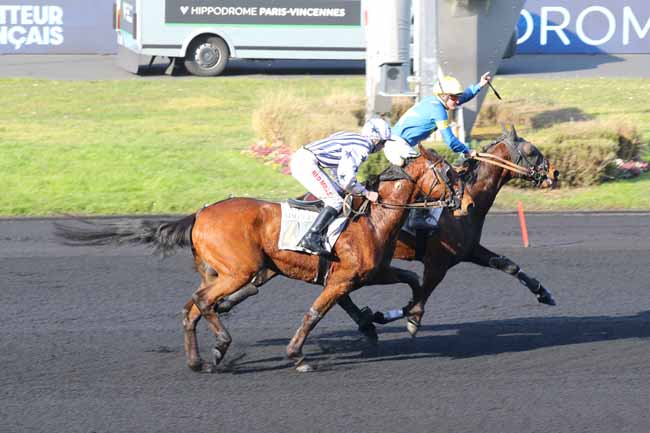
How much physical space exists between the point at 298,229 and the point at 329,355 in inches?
42.2

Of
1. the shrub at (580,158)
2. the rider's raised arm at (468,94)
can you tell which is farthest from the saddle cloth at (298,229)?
the shrub at (580,158)

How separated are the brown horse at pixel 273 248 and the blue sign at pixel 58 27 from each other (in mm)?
20195

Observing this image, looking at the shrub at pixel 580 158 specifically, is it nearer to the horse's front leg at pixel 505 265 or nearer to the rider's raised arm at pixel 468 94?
the rider's raised arm at pixel 468 94

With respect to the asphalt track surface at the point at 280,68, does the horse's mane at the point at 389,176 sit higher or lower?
lower

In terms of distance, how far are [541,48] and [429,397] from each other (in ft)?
73.8

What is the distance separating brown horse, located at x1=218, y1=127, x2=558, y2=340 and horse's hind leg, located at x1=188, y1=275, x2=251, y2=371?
33 centimetres

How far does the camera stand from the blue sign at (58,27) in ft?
87.2

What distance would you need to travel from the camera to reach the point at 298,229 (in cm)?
767

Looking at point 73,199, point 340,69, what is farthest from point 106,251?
point 340,69

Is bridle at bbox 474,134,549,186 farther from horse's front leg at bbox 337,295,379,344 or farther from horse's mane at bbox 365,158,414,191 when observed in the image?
horse's front leg at bbox 337,295,379,344

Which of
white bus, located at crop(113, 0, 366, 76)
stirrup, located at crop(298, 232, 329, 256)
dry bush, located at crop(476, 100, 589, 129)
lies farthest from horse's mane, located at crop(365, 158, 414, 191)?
white bus, located at crop(113, 0, 366, 76)

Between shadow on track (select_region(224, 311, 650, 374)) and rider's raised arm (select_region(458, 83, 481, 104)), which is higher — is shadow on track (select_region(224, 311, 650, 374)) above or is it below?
below

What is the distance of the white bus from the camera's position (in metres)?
22.9

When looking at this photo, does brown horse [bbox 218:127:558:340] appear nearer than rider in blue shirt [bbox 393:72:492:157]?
Yes
